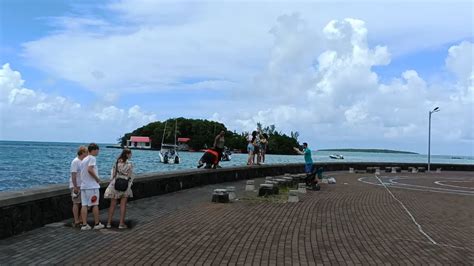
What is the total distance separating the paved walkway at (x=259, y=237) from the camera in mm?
7453

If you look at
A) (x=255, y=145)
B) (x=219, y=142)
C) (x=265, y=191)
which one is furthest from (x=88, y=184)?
(x=255, y=145)

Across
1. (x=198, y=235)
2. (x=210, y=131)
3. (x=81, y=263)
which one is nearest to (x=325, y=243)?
(x=198, y=235)

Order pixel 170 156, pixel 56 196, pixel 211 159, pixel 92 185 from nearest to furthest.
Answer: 1. pixel 92 185
2. pixel 56 196
3. pixel 211 159
4. pixel 170 156

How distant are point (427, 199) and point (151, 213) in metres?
9.35

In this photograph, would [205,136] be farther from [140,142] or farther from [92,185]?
[92,185]

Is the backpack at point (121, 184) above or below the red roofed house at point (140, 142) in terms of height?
below

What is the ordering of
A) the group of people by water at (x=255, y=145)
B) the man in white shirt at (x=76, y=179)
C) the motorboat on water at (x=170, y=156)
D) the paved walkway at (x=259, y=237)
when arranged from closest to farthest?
1. the paved walkway at (x=259, y=237)
2. the man in white shirt at (x=76, y=179)
3. the group of people by water at (x=255, y=145)
4. the motorboat on water at (x=170, y=156)

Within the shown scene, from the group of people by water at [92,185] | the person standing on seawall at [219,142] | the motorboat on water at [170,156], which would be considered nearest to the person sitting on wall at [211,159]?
the person standing on seawall at [219,142]

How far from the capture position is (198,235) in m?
9.09

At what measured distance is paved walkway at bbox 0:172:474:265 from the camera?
7453 mm

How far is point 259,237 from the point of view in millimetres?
9023

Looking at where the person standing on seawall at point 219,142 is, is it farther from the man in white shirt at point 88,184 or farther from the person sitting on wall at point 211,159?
the man in white shirt at point 88,184

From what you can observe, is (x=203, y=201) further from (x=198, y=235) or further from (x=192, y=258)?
(x=192, y=258)

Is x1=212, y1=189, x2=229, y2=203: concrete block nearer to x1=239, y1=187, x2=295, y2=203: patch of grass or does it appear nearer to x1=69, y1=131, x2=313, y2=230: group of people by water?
x1=239, y1=187, x2=295, y2=203: patch of grass
